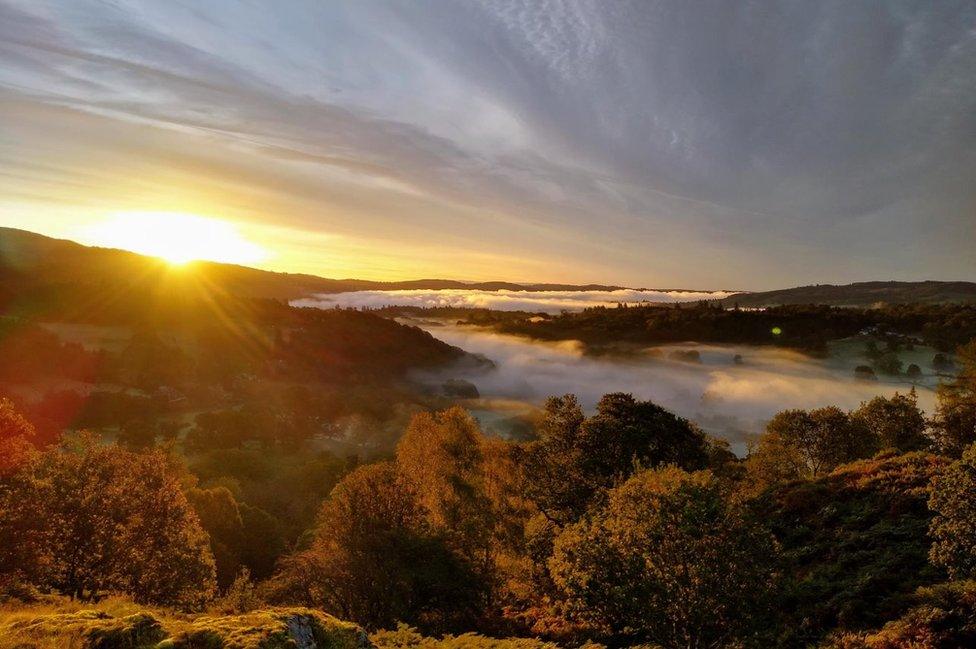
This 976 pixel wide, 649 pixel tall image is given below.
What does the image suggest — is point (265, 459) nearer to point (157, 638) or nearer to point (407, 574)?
point (407, 574)

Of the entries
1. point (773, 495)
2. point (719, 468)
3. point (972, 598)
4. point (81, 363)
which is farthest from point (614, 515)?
point (81, 363)

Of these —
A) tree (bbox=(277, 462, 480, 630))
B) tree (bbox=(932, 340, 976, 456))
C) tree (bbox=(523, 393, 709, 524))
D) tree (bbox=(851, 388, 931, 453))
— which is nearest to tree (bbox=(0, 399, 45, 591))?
tree (bbox=(277, 462, 480, 630))

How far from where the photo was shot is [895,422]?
7000 cm

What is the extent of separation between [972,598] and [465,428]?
37.7m

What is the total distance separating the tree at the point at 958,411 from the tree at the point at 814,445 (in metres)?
8.57

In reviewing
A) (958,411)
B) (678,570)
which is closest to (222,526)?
(678,570)

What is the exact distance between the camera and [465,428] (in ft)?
167

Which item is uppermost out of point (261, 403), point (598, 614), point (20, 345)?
point (598, 614)

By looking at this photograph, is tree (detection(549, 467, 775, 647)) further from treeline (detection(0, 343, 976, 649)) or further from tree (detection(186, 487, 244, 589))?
tree (detection(186, 487, 244, 589))

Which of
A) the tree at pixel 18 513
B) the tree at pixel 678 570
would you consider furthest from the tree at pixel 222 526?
the tree at pixel 678 570

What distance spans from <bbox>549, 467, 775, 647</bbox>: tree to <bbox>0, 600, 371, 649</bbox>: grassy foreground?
11679 millimetres

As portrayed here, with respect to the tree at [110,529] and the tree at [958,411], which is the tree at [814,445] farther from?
the tree at [110,529]

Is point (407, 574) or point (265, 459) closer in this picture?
point (407, 574)

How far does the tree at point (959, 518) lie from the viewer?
19.6 m
